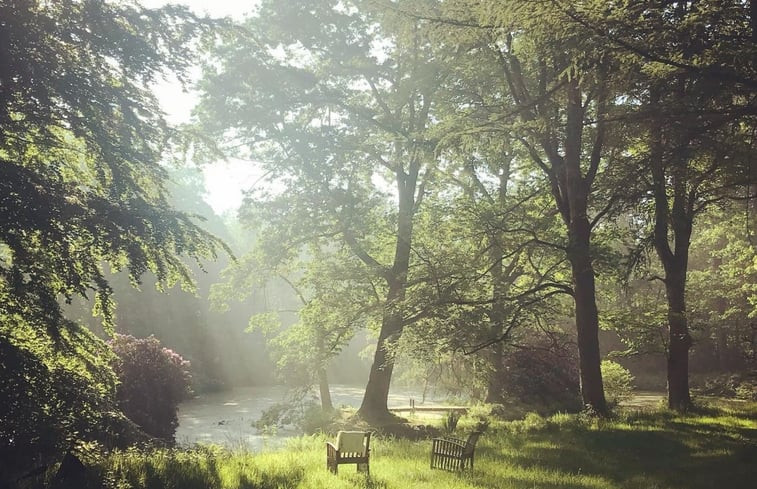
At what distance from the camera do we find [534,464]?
9.02m

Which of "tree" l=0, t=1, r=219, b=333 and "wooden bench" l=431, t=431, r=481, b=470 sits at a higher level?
"tree" l=0, t=1, r=219, b=333

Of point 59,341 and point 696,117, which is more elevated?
point 696,117

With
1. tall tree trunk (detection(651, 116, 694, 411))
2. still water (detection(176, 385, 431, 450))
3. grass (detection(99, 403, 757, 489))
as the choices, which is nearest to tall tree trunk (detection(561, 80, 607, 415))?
grass (detection(99, 403, 757, 489))

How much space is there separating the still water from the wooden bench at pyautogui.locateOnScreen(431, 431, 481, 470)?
4379mm

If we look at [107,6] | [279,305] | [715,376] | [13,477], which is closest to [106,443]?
[13,477]

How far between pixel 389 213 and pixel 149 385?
10241 mm

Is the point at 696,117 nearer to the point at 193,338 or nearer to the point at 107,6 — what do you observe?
the point at 107,6

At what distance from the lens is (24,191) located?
7273 millimetres

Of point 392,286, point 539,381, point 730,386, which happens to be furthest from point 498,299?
point 730,386

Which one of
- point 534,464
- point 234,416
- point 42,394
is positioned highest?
point 42,394

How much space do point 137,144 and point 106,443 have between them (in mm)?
6337

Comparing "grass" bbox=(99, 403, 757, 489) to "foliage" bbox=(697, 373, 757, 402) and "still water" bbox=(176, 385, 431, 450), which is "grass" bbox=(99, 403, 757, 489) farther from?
"foliage" bbox=(697, 373, 757, 402)

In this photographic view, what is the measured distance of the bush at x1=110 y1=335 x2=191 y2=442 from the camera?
15.7 m

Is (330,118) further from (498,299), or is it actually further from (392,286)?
(498,299)
